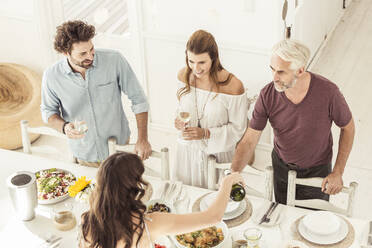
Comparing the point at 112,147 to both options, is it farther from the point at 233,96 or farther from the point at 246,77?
the point at 246,77

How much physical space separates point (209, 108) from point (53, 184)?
0.99 m

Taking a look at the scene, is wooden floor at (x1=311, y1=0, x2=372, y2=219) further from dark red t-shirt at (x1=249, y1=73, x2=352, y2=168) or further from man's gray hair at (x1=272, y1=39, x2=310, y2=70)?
man's gray hair at (x1=272, y1=39, x2=310, y2=70)

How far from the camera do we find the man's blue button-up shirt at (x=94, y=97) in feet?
10.4

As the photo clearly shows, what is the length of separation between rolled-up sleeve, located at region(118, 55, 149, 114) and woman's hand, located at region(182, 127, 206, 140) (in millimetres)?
376

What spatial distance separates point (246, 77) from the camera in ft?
14.1

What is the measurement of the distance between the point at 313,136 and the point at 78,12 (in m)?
3.08

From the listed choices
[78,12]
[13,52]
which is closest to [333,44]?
[78,12]

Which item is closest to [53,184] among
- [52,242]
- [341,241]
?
[52,242]

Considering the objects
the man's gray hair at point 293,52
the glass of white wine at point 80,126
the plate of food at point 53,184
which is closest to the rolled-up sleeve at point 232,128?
the man's gray hair at point 293,52

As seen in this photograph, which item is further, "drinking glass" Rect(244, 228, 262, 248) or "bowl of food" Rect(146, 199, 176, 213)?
"bowl of food" Rect(146, 199, 176, 213)

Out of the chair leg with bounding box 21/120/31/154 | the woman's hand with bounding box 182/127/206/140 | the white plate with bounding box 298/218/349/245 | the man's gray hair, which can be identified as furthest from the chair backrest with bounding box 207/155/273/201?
the chair leg with bounding box 21/120/31/154

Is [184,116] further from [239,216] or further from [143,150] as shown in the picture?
[239,216]

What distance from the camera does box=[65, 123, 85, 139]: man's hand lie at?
2.97 m

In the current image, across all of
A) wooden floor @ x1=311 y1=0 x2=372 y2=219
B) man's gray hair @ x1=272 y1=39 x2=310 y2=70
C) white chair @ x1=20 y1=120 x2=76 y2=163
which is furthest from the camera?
wooden floor @ x1=311 y1=0 x2=372 y2=219
